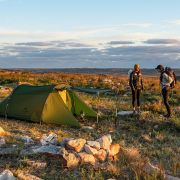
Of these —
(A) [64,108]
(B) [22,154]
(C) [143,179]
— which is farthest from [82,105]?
(C) [143,179]

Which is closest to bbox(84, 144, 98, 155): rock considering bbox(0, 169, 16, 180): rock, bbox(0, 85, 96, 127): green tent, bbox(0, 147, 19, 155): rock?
bbox(0, 147, 19, 155): rock

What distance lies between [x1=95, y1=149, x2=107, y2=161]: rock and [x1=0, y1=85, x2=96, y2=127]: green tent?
16.2 feet

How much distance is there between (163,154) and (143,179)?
3.05m

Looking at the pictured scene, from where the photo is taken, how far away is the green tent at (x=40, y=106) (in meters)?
15.6

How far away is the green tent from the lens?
15562 mm

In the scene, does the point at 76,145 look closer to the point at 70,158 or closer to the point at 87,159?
the point at 87,159

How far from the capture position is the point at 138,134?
1449cm

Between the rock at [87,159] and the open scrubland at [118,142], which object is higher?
the rock at [87,159]

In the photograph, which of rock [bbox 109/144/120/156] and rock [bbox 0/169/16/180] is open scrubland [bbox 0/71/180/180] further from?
rock [bbox 0/169/16/180]

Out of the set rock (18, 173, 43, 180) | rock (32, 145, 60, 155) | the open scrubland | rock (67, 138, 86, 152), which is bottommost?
the open scrubland

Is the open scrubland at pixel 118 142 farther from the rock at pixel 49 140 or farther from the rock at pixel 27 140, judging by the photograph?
the rock at pixel 49 140

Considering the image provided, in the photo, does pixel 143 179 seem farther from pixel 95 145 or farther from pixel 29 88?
pixel 29 88

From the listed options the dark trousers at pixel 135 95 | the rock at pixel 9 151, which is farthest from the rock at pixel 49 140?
the dark trousers at pixel 135 95

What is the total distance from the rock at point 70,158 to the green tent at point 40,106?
5.55 m
